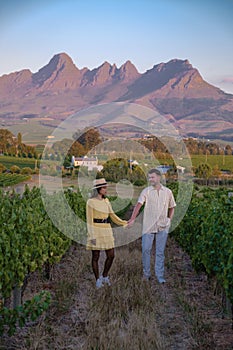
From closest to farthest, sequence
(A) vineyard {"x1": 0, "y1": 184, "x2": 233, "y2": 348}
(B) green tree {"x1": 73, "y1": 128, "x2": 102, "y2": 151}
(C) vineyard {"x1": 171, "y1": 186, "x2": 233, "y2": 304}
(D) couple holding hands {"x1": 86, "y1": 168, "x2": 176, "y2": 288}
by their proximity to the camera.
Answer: (A) vineyard {"x1": 0, "y1": 184, "x2": 233, "y2": 348} < (C) vineyard {"x1": 171, "y1": 186, "x2": 233, "y2": 304} < (D) couple holding hands {"x1": 86, "y1": 168, "x2": 176, "y2": 288} < (B) green tree {"x1": 73, "y1": 128, "x2": 102, "y2": 151}

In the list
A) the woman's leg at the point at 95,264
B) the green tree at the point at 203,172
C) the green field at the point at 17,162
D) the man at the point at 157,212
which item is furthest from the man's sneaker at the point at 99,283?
the green field at the point at 17,162

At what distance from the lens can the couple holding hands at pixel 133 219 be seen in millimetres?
7055

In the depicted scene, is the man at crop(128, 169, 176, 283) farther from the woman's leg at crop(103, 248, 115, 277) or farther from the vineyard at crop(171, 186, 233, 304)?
the woman's leg at crop(103, 248, 115, 277)

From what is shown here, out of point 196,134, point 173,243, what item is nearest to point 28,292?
point 173,243

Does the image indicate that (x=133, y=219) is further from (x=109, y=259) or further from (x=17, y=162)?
(x=17, y=162)

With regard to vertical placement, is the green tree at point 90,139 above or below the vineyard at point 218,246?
above

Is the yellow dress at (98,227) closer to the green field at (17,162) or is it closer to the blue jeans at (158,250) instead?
the blue jeans at (158,250)

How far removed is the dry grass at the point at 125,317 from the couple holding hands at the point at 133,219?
31 centimetres

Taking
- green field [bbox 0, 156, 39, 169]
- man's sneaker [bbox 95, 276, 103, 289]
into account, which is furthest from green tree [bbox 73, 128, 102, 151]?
green field [bbox 0, 156, 39, 169]

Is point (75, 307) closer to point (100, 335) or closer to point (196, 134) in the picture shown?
point (100, 335)

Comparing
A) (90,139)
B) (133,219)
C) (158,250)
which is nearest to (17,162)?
(90,139)

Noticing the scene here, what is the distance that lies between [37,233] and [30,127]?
309ft

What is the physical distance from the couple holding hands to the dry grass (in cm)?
31

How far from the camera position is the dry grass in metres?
4.86
